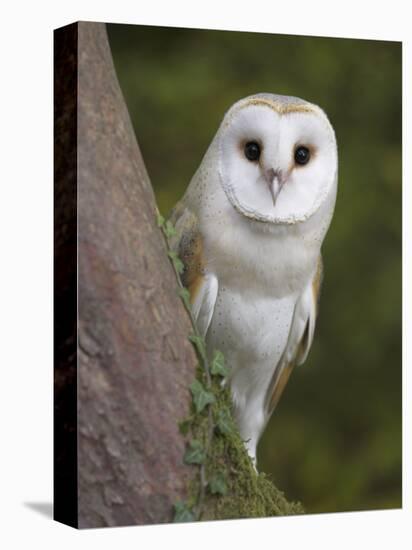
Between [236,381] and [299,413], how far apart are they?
0.28 meters

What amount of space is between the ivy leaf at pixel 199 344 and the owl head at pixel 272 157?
0.49 meters

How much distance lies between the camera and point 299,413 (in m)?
4.79

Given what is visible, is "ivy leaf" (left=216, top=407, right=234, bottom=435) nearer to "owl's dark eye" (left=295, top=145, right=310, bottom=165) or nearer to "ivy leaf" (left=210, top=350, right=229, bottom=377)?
"ivy leaf" (left=210, top=350, right=229, bottom=377)

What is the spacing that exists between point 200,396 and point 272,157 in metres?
0.86

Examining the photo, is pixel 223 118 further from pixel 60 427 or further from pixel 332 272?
pixel 60 427

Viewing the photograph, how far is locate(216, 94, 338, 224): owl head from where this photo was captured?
14.4 ft

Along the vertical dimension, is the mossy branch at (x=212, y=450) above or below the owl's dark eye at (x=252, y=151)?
below

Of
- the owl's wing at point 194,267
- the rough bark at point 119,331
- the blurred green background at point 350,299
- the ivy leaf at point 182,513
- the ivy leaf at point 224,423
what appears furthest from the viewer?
the blurred green background at point 350,299

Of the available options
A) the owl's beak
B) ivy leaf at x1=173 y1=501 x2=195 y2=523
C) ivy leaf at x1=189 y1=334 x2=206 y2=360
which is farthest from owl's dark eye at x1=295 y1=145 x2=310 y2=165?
ivy leaf at x1=173 y1=501 x2=195 y2=523

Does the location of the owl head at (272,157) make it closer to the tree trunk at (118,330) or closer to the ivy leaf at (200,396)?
the tree trunk at (118,330)

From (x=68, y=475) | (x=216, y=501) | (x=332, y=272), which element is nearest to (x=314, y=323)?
(x=332, y=272)

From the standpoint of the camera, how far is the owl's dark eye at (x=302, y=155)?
4438 mm

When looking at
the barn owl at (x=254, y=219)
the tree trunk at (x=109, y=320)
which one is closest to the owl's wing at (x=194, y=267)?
the barn owl at (x=254, y=219)

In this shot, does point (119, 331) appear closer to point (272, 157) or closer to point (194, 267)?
point (194, 267)
